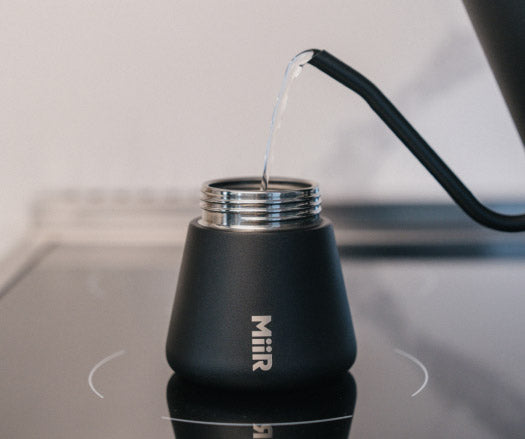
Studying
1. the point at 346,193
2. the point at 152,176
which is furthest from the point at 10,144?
the point at 346,193

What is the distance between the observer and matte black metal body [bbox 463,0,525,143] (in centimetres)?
54

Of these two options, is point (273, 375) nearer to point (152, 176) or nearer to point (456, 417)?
point (456, 417)

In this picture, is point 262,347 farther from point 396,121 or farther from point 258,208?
point 396,121

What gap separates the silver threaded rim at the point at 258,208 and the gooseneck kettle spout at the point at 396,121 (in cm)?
8

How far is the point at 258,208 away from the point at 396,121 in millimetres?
128

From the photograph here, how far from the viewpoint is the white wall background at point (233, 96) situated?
0.94m

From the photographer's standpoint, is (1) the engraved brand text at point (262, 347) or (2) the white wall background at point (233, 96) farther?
(2) the white wall background at point (233, 96)

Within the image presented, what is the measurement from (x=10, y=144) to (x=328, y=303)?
634 mm

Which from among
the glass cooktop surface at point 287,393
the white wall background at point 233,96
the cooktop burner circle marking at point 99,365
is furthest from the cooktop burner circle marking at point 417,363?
the white wall background at point 233,96

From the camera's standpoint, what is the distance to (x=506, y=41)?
57cm

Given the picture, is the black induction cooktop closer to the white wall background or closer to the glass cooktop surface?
the glass cooktop surface

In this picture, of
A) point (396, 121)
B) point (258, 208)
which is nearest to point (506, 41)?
point (396, 121)

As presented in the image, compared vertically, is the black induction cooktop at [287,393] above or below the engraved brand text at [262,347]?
below

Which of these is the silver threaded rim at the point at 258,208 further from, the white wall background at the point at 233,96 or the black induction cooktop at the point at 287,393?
the white wall background at the point at 233,96
